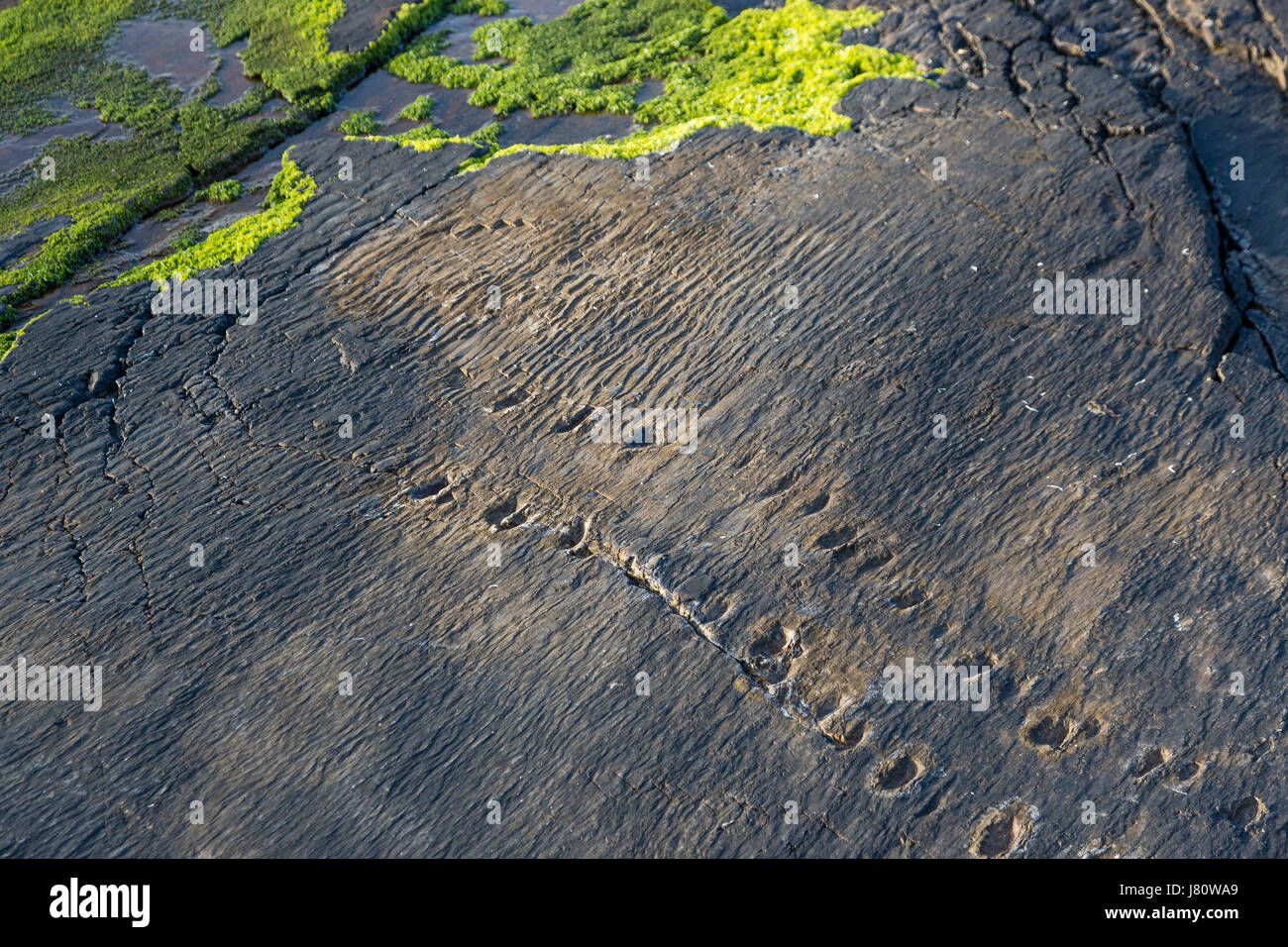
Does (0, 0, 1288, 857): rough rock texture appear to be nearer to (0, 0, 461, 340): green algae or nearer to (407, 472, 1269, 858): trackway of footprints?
(407, 472, 1269, 858): trackway of footprints

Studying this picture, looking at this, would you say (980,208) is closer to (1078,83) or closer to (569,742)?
(1078,83)

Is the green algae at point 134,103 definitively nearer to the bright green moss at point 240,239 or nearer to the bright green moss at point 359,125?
the bright green moss at point 359,125

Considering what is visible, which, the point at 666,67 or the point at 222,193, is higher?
the point at 666,67

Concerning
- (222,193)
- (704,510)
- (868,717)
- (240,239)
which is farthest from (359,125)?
(868,717)

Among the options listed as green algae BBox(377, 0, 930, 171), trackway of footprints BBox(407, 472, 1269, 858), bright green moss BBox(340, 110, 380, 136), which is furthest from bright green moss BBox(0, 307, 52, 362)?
trackway of footprints BBox(407, 472, 1269, 858)

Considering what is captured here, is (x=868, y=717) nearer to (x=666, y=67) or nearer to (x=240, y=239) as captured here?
(x=240, y=239)

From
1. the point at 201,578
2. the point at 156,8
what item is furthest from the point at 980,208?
the point at 156,8
